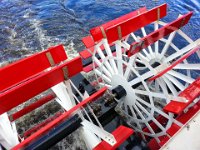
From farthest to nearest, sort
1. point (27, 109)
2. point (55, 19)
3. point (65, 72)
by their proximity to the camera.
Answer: point (55, 19) → point (27, 109) → point (65, 72)

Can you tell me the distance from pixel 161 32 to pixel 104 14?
13.6 ft

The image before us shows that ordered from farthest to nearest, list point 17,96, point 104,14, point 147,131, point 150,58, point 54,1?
point 54,1 → point 104,14 → point 150,58 → point 147,131 → point 17,96

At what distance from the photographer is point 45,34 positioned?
6.90 metres

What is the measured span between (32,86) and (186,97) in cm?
211

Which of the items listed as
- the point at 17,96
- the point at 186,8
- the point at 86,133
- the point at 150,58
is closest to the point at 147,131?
the point at 86,133

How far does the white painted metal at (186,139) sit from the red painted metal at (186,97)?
37 centimetres

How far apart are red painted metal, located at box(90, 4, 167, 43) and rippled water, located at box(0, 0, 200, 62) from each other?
84.2 inches

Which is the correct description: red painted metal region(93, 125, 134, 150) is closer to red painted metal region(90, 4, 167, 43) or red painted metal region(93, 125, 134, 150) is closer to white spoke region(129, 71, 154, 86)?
white spoke region(129, 71, 154, 86)

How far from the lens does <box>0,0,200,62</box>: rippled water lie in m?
6.54

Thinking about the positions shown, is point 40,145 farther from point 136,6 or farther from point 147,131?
point 136,6

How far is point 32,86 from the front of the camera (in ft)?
10.8

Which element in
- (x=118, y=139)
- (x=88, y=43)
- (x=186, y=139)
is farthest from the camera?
(x=88, y=43)

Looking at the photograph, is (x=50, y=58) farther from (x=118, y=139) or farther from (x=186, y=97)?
(x=186, y=97)

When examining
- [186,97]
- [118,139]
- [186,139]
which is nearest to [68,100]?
[118,139]
